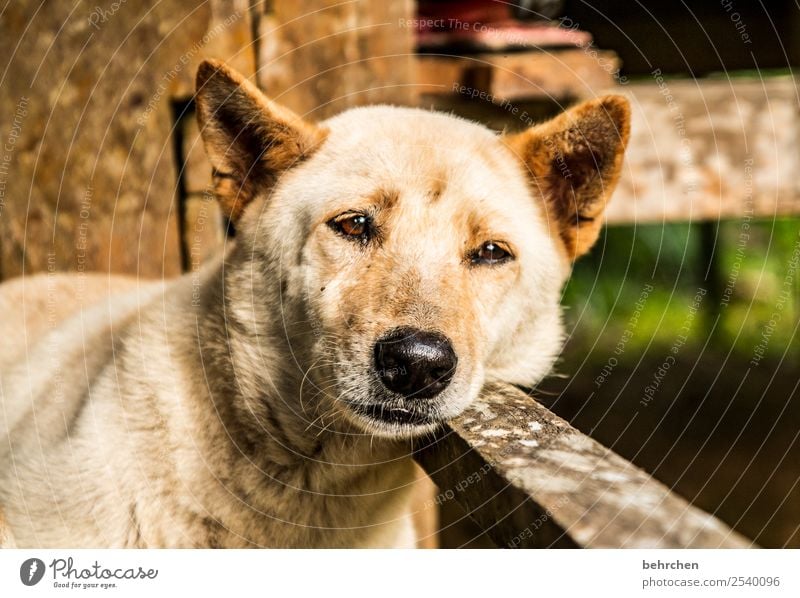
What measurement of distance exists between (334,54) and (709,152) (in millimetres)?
1984

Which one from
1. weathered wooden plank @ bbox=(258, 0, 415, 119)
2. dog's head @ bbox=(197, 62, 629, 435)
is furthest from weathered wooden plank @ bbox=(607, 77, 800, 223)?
dog's head @ bbox=(197, 62, 629, 435)

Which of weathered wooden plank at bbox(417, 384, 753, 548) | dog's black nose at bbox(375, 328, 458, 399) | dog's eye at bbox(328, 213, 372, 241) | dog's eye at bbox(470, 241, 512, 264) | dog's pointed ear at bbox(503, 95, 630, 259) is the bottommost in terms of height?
weathered wooden plank at bbox(417, 384, 753, 548)

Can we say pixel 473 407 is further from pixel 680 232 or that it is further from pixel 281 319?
pixel 680 232

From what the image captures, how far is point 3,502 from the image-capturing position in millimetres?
2537

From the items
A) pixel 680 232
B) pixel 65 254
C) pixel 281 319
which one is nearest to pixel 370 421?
pixel 281 319

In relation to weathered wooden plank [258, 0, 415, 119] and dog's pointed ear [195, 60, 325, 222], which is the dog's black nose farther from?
weathered wooden plank [258, 0, 415, 119]

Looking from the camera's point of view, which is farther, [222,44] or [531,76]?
[531,76]

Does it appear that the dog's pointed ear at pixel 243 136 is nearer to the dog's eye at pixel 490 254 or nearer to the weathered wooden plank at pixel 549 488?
the dog's eye at pixel 490 254

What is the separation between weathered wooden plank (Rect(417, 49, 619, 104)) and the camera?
463 cm

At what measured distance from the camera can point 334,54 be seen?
395 centimetres
